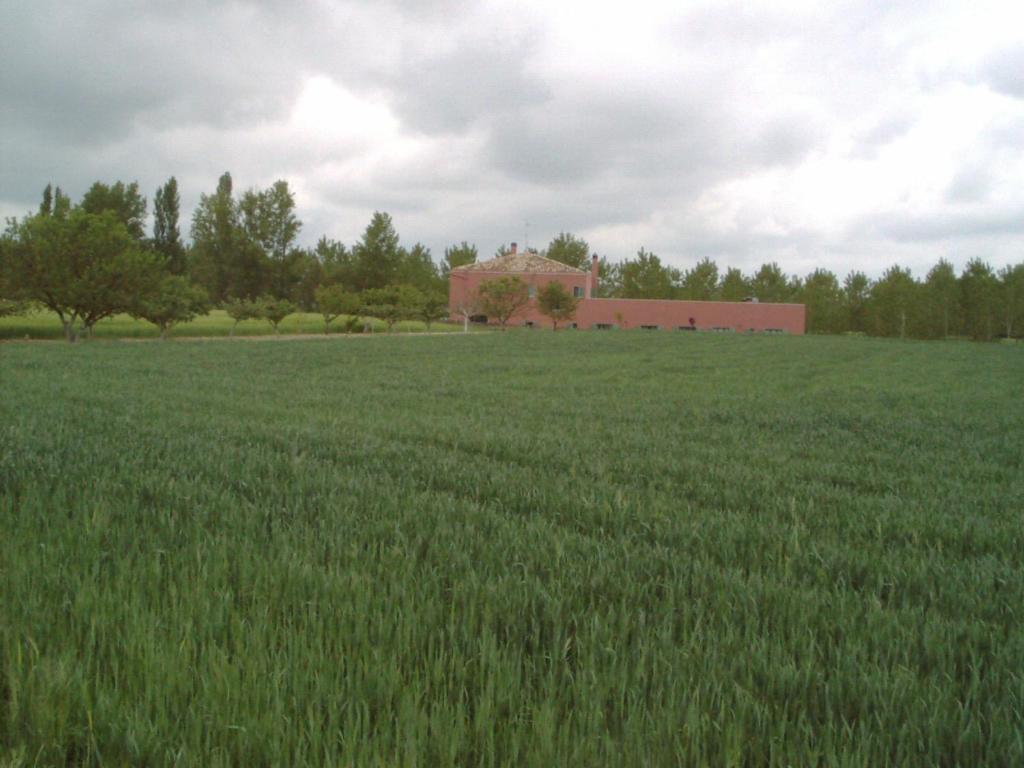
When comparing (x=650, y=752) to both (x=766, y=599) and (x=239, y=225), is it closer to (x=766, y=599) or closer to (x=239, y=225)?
(x=766, y=599)

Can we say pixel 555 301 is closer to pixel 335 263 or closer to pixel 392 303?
pixel 392 303

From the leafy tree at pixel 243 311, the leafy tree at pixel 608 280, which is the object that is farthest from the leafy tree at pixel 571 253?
the leafy tree at pixel 243 311

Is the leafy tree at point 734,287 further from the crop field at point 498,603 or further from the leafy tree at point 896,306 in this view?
the crop field at point 498,603

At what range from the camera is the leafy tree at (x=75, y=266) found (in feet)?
100

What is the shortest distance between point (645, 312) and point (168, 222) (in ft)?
182

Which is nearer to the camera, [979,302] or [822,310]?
[979,302]

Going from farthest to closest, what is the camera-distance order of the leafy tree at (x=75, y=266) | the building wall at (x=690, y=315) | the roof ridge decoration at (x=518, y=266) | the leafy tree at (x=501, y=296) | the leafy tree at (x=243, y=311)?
the roof ridge decoration at (x=518, y=266), the building wall at (x=690, y=315), the leafy tree at (x=501, y=296), the leafy tree at (x=243, y=311), the leafy tree at (x=75, y=266)

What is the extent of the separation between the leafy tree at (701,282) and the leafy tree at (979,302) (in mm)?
28365

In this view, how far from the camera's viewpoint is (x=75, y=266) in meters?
31.5

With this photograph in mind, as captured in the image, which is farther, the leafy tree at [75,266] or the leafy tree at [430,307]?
the leafy tree at [430,307]

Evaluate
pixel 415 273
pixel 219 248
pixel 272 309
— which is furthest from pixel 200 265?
pixel 272 309

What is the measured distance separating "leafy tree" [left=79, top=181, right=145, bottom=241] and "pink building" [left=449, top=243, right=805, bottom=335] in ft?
119

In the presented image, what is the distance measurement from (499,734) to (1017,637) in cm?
205

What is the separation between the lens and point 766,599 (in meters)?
Result: 2.84
